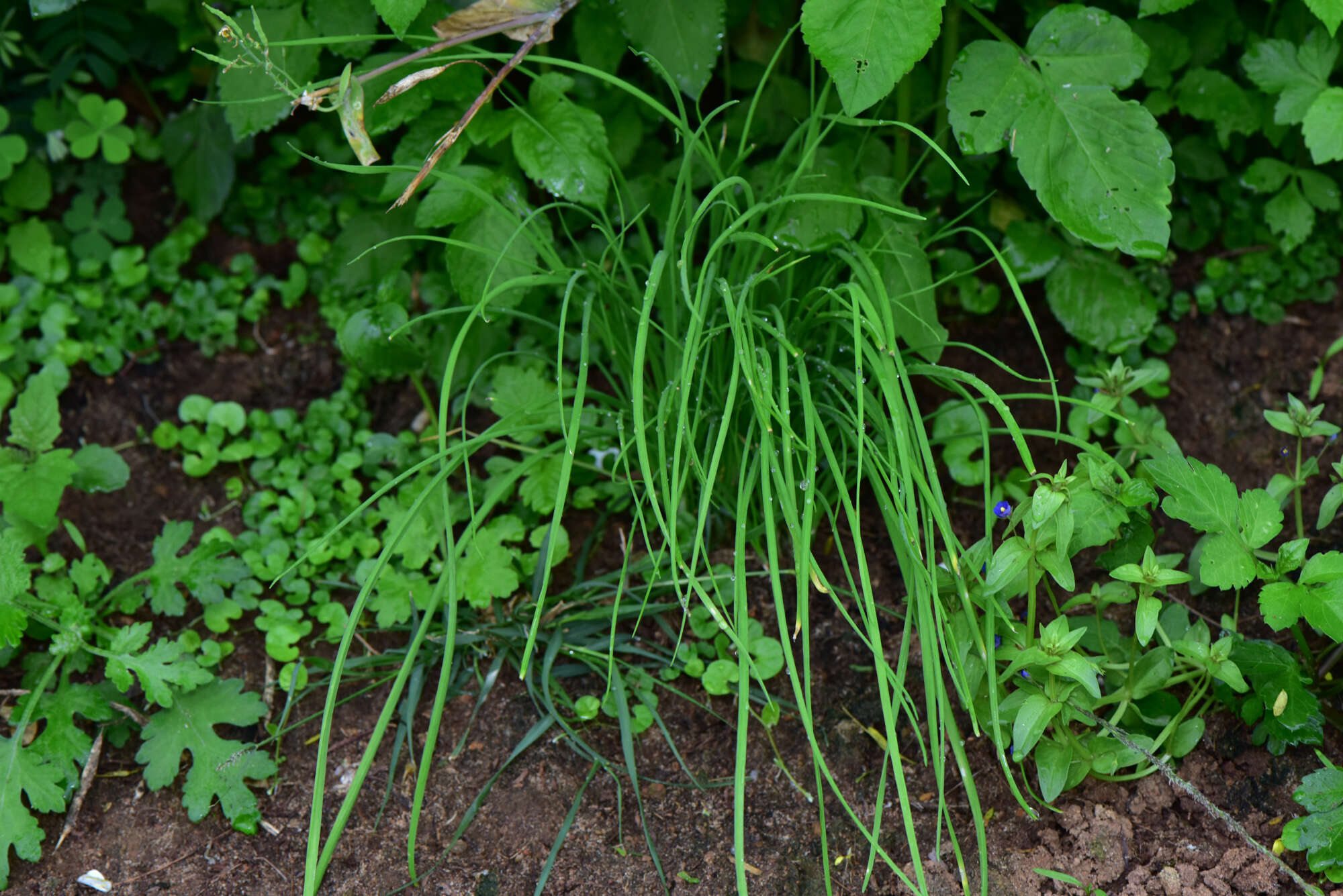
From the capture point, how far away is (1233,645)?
1.48 meters

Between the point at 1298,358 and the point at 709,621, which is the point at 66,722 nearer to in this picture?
the point at 709,621

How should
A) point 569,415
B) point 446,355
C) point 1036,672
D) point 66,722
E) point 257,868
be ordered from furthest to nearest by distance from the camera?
point 446,355 → point 569,415 → point 66,722 → point 257,868 → point 1036,672

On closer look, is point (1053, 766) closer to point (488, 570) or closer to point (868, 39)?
point (488, 570)

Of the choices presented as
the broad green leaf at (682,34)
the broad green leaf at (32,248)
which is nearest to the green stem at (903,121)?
the broad green leaf at (682,34)

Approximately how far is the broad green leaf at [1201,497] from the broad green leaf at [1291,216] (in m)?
0.88

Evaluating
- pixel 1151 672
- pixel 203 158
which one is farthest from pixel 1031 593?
pixel 203 158

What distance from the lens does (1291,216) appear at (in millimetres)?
2035

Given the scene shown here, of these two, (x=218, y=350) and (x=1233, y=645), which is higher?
(x=218, y=350)

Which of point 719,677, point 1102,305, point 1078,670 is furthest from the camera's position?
point 1102,305

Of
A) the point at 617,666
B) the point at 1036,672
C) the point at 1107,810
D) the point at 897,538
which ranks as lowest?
the point at 1107,810

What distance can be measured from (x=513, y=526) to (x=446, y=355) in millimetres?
429

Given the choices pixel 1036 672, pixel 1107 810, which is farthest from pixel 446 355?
pixel 1107 810

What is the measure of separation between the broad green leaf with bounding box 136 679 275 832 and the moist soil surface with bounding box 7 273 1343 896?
1.7 inches

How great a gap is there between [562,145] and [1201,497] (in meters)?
1.13
